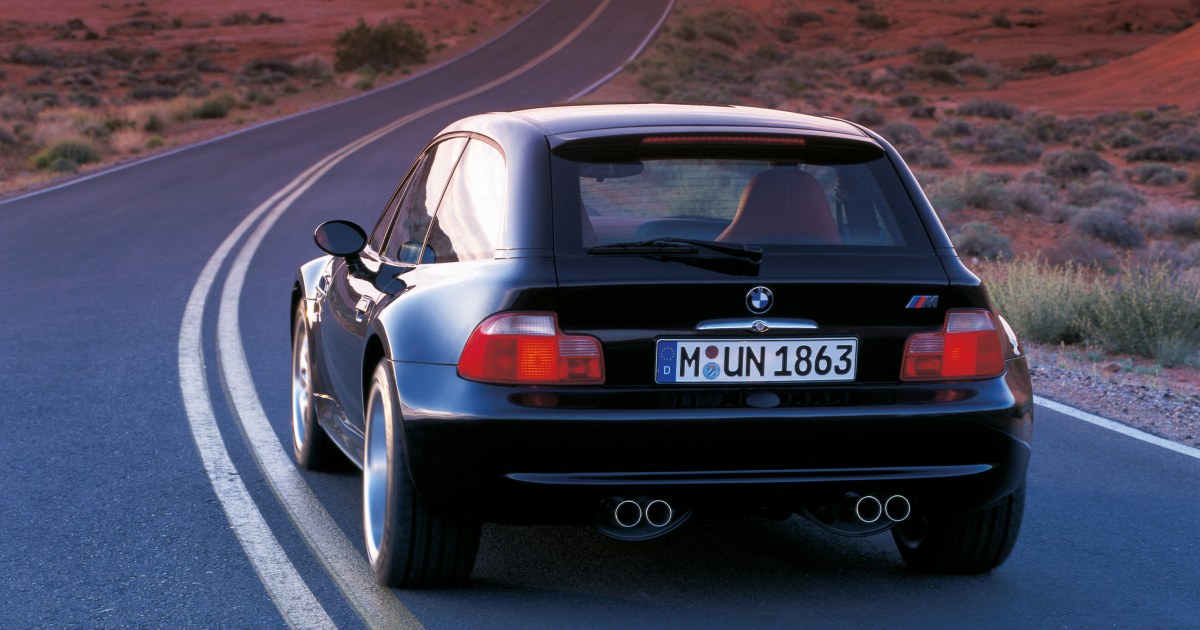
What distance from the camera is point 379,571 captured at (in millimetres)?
4488

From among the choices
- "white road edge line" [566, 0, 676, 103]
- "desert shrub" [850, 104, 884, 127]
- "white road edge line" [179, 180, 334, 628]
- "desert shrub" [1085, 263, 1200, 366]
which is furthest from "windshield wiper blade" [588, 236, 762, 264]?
"desert shrub" [850, 104, 884, 127]

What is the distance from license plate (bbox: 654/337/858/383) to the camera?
13.2 ft

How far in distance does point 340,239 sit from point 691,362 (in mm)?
1886

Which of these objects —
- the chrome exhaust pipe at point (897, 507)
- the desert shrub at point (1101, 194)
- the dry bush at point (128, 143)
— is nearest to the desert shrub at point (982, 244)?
the desert shrub at point (1101, 194)

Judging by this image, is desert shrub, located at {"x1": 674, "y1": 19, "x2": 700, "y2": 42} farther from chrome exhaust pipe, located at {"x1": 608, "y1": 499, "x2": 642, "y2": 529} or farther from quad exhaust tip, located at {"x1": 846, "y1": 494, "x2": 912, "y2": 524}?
chrome exhaust pipe, located at {"x1": 608, "y1": 499, "x2": 642, "y2": 529}

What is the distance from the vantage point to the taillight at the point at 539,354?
400cm

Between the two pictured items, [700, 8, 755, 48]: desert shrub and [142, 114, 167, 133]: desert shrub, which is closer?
[142, 114, 167, 133]: desert shrub

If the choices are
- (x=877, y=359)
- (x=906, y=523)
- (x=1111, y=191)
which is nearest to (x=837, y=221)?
(x=877, y=359)

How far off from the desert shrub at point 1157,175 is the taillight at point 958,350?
26.4 m

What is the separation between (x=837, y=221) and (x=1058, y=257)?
14959 millimetres

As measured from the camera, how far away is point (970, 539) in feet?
15.3

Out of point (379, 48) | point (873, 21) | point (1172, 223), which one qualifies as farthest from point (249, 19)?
point (1172, 223)

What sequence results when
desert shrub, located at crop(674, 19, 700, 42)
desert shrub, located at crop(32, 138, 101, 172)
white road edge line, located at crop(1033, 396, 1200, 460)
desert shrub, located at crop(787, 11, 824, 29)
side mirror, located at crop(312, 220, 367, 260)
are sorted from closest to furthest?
side mirror, located at crop(312, 220, 367, 260), white road edge line, located at crop(1033, 396, 1200, 460), desert shrub, located at crop(32, 138, 101, 172), desert shrub, located at crop(674, 19, 700, 42), desert shrub, located at crop(787, 11, 824, 29)

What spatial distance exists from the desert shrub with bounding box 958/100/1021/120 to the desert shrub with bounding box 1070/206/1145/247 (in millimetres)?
24889
